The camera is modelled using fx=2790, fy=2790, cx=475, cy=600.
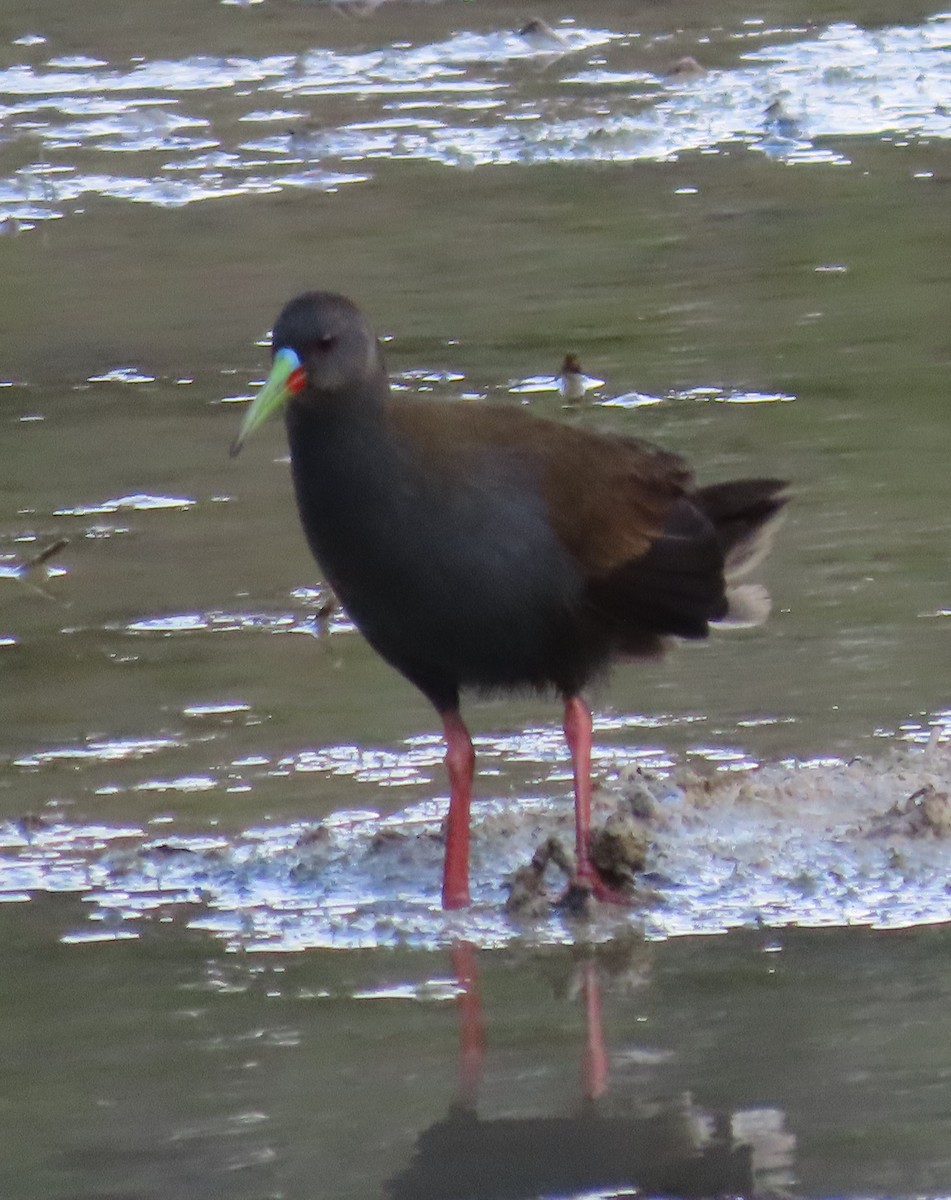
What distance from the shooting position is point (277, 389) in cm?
515

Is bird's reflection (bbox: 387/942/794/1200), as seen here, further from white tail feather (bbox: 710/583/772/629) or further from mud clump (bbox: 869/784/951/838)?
white tail feather (bbox: 710/583/772/629)

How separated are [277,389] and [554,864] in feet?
3.37

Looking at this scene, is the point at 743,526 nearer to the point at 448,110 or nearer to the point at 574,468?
the point at 574,468

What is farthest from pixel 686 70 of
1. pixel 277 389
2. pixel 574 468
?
pixel 277 389

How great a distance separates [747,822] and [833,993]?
0.84 m

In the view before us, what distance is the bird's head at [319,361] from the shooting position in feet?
17.0

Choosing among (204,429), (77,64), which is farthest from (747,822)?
(77,64)

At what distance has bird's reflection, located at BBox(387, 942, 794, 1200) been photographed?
3.86 metres

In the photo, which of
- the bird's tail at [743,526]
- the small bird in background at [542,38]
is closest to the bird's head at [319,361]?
the bird's tail at [743,526]

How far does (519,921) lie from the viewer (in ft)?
16.6

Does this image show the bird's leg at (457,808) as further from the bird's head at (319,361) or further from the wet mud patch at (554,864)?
the bird's head at (319,361)

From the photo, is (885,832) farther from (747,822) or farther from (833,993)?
(833,993)

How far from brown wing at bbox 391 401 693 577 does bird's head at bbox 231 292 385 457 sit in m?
0.11

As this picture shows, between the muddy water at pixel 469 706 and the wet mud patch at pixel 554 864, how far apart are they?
0.04 ft
